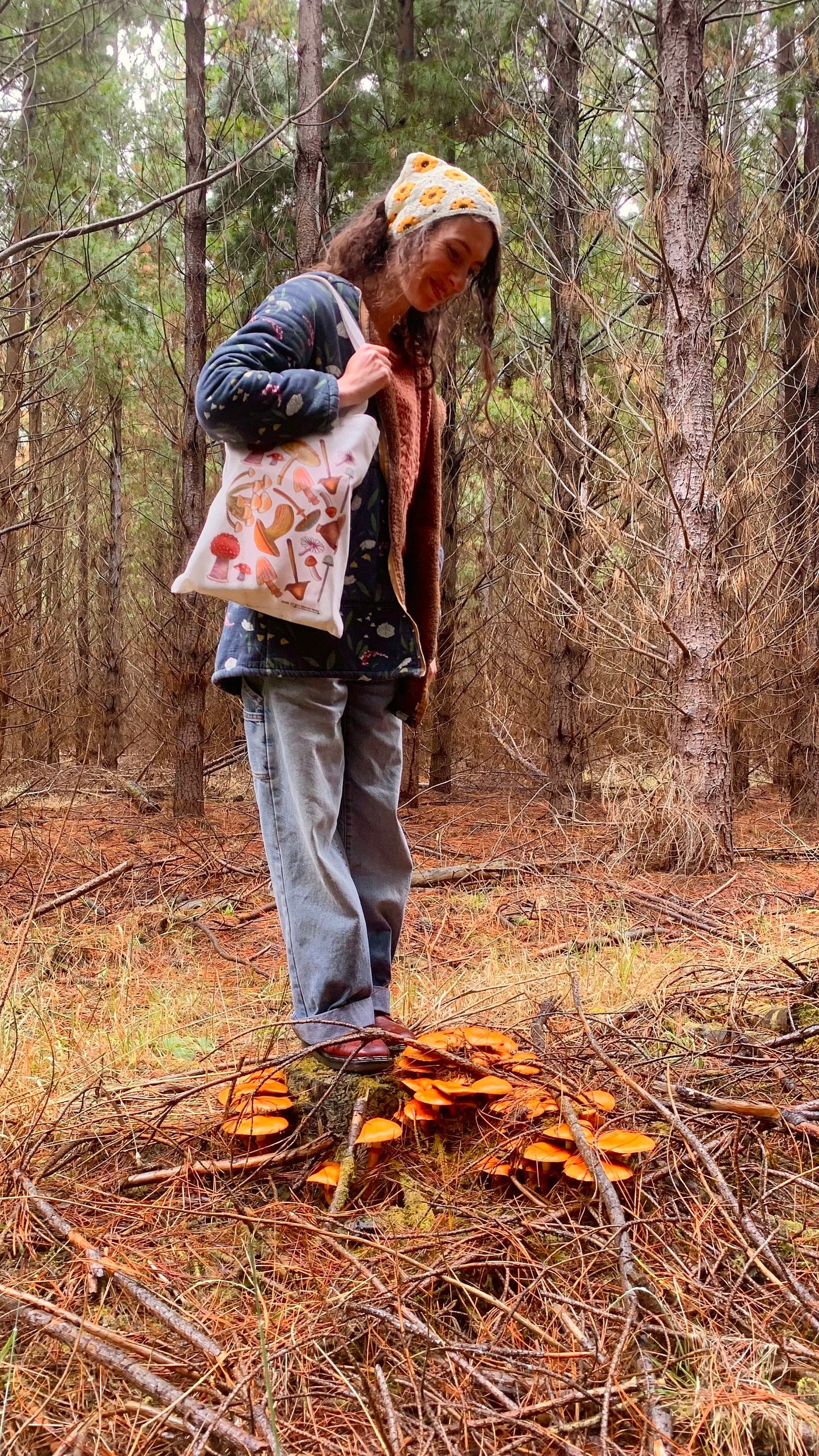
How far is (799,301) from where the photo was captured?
6.55 meters

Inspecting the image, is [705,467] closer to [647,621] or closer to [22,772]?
[647,621]

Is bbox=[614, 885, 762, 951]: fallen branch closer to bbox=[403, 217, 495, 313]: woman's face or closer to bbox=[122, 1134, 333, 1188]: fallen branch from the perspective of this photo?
bbox=[122, 1134, 333, 1188]: fallen branch

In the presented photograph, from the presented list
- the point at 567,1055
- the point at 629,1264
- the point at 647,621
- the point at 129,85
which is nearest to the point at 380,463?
the point at 567,1055

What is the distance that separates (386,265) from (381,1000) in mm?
1519

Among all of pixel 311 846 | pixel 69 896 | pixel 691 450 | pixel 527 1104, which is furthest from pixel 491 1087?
pixel 691 450

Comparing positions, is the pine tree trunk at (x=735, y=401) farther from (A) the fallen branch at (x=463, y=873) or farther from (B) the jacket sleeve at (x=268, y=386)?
(B) the jacket sleeve at (x=268, y=386)

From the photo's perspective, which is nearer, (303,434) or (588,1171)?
(588,1171)

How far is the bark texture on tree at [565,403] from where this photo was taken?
5.84 metres

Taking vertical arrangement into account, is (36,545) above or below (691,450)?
below

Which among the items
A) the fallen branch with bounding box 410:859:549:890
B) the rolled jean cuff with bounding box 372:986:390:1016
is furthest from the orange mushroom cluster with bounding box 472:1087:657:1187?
the fallen branch with bounding box 410:859:549:890

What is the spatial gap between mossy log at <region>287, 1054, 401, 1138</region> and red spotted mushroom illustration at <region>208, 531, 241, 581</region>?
36.5 inches

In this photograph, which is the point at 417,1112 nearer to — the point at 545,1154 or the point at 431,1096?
the point at 431,1096

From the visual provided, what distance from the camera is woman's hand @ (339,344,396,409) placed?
67.9 inches

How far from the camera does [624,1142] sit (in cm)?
148
